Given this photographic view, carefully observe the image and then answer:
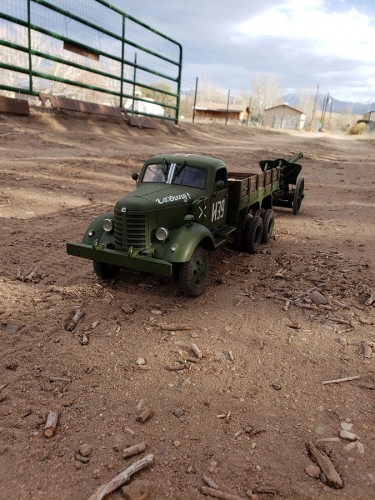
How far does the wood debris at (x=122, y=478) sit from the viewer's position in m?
2.38

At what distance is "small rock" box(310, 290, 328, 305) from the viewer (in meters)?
4.88

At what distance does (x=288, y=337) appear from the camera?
4137 millimetres

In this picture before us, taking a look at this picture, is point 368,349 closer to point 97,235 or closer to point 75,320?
point 75,320

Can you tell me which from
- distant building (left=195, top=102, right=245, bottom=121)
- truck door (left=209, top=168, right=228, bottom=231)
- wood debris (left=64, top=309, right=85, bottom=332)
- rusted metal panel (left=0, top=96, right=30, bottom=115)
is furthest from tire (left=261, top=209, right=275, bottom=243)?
distant building (left=195, top=102, right=245, bottom=121)

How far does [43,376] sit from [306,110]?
150 metres

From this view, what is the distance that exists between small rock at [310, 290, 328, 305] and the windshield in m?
2.00

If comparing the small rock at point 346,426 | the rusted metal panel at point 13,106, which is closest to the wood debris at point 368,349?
the small rock at point 346,426

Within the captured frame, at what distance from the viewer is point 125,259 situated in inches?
Answer: 179

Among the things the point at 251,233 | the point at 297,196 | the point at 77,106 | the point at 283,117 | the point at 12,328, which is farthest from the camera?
the point at 283,117

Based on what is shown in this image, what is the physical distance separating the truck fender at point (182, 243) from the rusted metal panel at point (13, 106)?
36.7 ft

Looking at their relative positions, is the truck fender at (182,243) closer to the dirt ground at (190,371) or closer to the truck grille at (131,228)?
the truck grille at (131,228)

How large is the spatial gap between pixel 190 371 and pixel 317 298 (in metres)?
2.15

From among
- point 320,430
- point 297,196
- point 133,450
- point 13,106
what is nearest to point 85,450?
point 133,450

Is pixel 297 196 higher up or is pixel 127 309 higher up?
pixel 297 196
